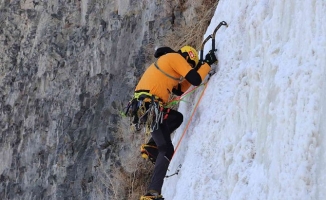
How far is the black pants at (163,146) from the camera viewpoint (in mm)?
5777

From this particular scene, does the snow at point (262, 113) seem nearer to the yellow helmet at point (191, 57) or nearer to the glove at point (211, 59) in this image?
the glove at point (211, 59)

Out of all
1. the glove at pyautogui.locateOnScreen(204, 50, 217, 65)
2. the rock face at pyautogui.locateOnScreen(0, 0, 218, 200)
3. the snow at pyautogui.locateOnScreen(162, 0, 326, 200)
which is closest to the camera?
the snow at pyautogui.locateOnScreen(162, 0, 326, 200)

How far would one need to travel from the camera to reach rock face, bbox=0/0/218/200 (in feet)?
35.1

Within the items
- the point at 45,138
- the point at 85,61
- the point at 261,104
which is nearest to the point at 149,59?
the point at 85,61

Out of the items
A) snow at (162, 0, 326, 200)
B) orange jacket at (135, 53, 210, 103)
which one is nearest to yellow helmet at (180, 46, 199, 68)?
orange jacket at (135, 53, 210, 103)

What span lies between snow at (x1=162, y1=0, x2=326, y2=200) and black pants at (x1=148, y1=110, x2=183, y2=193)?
166 mm

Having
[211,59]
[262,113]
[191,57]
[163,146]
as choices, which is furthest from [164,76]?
[262,113]

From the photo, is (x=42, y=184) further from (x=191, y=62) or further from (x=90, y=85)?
(x=191, y=62)

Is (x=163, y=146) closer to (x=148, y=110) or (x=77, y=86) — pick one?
(x=148, y=110)

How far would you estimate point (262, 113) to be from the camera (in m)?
4.48

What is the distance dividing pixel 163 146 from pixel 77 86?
7380 millimetres

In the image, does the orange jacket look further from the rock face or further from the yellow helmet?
the rock face

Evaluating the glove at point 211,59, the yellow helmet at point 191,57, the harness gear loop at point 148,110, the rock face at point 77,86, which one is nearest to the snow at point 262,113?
the glove at point 211,59

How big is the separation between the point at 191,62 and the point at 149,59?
5.63m
